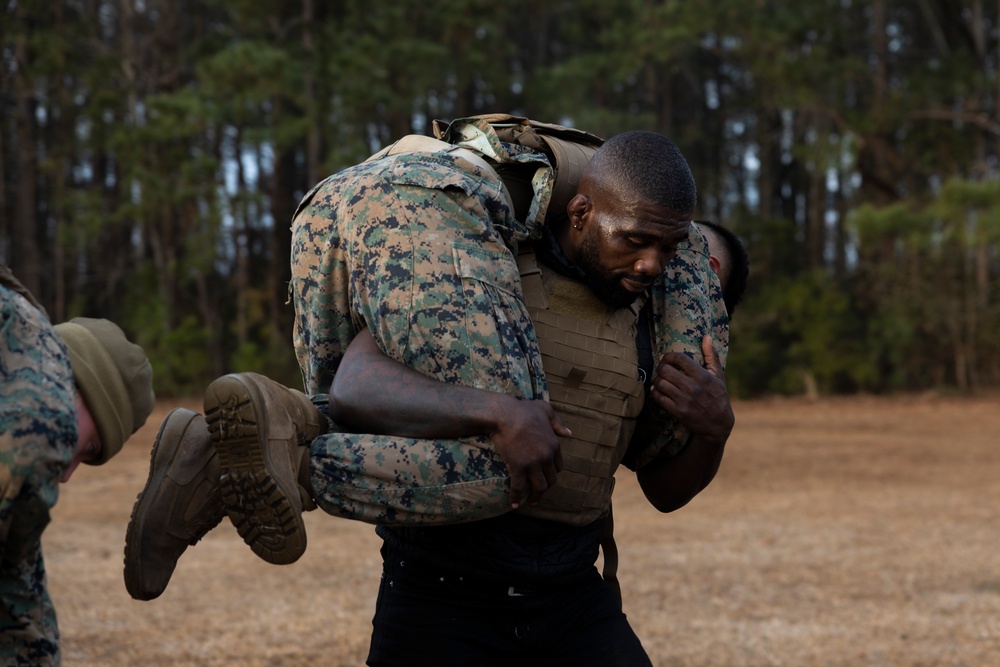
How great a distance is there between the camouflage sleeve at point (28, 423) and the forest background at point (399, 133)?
677 inches

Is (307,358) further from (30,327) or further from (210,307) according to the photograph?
(210,307)

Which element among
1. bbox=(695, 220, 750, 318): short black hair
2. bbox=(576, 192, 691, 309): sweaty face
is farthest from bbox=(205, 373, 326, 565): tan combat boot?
bbox=(695, 220, 750, 318): short black hair

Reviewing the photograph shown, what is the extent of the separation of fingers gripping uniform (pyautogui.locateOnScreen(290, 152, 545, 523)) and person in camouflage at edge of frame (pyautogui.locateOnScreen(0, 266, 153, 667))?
1.88ft

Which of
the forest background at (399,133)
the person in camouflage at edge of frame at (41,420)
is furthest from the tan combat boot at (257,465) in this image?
the forest background at (399,133)

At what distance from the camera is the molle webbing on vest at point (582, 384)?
9.37 feet

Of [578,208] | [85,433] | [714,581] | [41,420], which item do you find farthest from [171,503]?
[714,581]

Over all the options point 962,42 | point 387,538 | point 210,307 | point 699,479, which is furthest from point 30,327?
point 962,42

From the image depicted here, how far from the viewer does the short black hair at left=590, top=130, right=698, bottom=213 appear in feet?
9.14

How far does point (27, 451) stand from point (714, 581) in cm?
659

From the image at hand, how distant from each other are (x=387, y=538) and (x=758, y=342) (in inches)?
847

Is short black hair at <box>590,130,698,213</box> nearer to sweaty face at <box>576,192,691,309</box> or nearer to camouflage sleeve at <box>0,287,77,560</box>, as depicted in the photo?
sweaty face at <box>576,192,691,309</box>

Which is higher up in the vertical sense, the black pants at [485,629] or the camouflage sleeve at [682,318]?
the camouflage sleeve at [682,318]

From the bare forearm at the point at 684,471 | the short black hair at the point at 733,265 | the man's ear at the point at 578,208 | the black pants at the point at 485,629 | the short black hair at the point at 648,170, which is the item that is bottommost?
the black pants at the point at 485,629

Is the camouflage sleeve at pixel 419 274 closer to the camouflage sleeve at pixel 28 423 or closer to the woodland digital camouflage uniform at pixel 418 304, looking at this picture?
the woodland digital camouflage uniform at pixel 418 304
